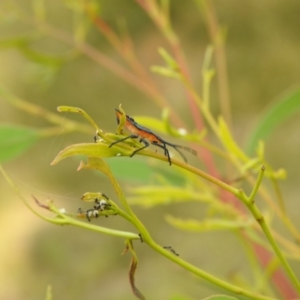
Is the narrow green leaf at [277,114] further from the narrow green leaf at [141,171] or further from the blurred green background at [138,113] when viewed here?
the blurred green background at [138,113]

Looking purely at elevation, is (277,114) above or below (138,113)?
below

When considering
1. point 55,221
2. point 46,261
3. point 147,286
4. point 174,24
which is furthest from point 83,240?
point 55,221

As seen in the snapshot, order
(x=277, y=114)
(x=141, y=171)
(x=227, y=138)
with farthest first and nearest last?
1. (x=141, y=171)
2. (x=277, y=114)
3. (x=227, y=138)

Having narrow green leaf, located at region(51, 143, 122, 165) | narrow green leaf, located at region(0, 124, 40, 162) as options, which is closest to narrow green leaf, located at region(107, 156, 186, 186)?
narrow green leaf, located at region(0, 124, 40, 162)

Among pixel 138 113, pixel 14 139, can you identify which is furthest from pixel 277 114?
pixel 138 113

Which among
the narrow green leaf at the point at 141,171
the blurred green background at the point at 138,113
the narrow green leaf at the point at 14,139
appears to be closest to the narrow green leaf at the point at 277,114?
the narrow green leaf at the point at 141,171

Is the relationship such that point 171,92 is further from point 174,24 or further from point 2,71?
point 2,71

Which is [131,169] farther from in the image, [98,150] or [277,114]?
[98,150]

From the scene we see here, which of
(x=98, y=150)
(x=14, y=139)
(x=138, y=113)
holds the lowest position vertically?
(x=98, y=150)
